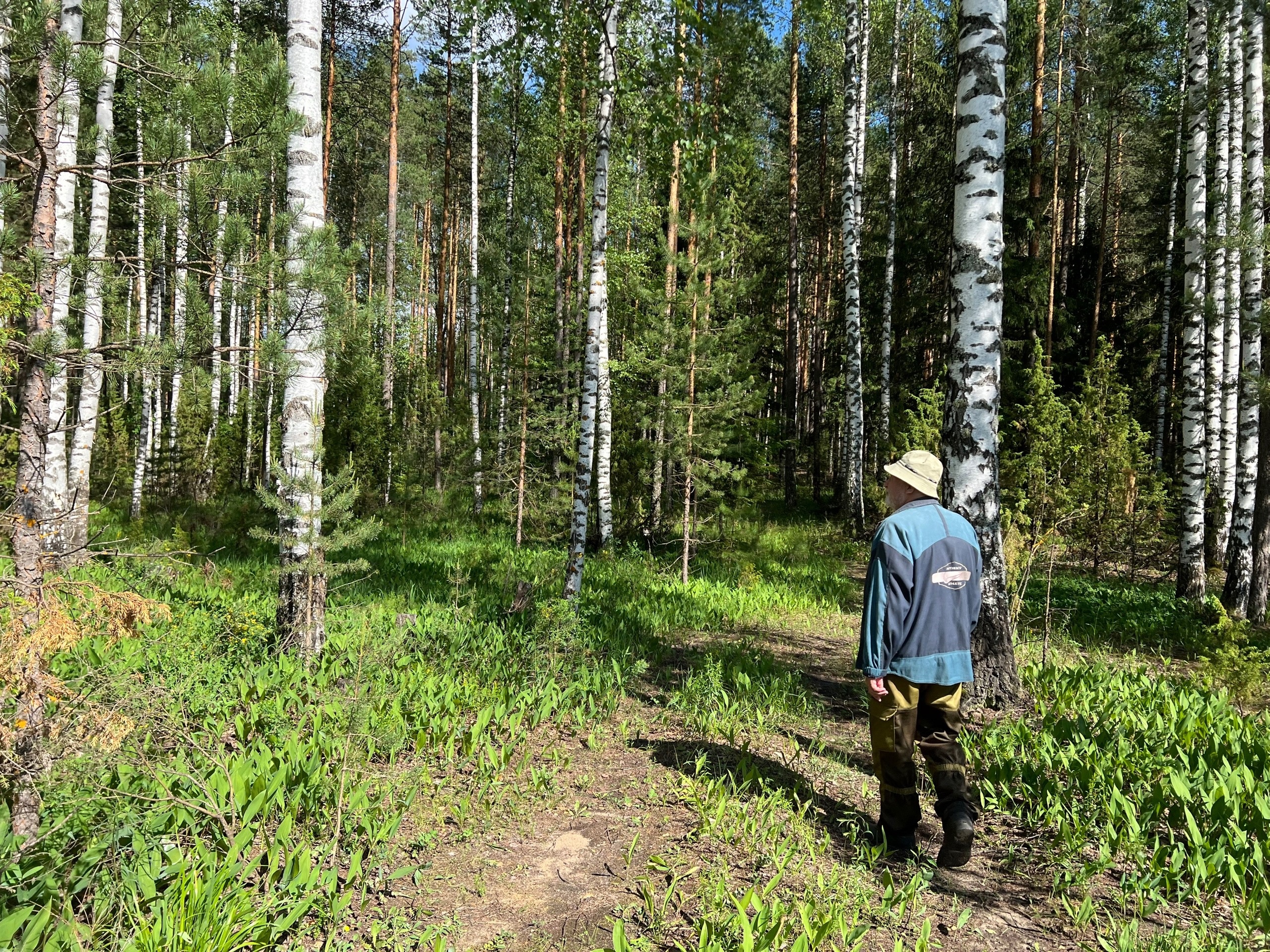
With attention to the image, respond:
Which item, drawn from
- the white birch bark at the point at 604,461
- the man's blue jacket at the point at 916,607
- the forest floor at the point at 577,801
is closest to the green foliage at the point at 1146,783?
the forest floor at the point at 577,801

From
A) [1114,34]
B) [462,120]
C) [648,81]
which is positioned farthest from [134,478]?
[1114,34]

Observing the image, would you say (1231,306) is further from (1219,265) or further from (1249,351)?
(1249,351)

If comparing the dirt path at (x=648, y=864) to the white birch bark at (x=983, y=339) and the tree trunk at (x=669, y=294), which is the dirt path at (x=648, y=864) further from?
the tree trunk at (x=669, y=294)

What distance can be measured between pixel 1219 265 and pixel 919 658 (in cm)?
1054

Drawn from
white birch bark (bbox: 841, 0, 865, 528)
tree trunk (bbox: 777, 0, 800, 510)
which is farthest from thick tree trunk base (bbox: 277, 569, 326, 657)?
tree trunk (bbox: 777, 0, 800, 510)

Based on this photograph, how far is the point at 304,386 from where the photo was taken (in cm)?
510

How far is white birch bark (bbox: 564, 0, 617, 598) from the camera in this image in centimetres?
752

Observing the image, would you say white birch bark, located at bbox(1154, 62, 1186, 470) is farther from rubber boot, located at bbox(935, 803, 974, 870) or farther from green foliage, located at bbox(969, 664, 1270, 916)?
rubber boot, located at bbox(935, 803, 974, 870)

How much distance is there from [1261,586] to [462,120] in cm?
2422

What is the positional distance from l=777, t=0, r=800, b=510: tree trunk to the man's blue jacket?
1345 cm

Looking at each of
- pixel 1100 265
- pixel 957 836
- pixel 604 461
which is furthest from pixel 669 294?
pixel 1100 265

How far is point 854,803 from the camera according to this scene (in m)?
4.07

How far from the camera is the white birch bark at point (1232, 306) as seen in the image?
985cm

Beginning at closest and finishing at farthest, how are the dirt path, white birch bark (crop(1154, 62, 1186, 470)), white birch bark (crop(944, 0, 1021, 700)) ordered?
the dirt path
white birch bark (crop(944, 0, 1021, 700))
white birch bark (crop(1154, 62, 1186, 470))
